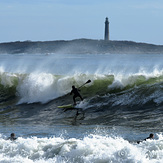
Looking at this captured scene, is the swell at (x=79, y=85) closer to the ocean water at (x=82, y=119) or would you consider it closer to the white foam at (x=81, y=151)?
the ocean water at (x=82, y=119)

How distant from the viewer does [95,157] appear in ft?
37.5

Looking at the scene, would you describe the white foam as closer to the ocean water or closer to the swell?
the ocean water

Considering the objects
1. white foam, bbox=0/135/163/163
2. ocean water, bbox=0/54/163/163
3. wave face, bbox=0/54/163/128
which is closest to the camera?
white foam, bbox=0/135/163/163

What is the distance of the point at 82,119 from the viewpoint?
18.6 m

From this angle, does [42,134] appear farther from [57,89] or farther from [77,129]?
[57,89]

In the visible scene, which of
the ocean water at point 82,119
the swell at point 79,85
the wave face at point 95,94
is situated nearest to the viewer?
the ocean water at point 82,119

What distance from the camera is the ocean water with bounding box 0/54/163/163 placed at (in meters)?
11.8

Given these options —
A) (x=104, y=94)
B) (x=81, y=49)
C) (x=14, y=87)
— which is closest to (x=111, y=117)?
(x=104, y=94)

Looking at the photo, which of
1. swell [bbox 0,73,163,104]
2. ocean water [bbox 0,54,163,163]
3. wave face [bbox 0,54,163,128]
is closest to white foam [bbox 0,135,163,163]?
ocean water [bbox 0,54,163,163]

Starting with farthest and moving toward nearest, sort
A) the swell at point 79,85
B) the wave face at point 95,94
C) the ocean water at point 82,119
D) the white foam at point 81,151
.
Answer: the swell at point 79,85 < the wave face at point 95,94 < the ocean water at point 82,119 < the white foam at point 81,151

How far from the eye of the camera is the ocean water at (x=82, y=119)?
38.6ft

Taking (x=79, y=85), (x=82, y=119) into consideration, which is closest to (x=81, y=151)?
(x=82, y=119)

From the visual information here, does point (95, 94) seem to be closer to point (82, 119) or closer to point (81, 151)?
point (82, 119)

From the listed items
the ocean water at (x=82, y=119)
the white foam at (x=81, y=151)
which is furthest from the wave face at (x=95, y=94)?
the white foam at (x=81, y=151)
